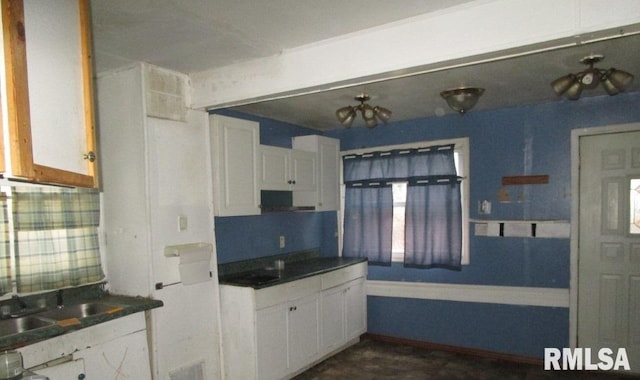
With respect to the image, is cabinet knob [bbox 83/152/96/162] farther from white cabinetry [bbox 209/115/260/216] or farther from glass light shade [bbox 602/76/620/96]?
glass light shade [bbox 602/76/620/96]

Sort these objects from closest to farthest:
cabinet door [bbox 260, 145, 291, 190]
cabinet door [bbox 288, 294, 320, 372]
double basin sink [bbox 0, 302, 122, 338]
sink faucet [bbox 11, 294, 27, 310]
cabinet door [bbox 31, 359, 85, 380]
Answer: cabinet door [bbox 31, 359, 85, 380] → double basin sink [bbox 0, 302, 122, 338] → sink faucet [bbox 11, 294, 27, 310] → cabinet door [bbox 288, 294, 320, 372] → cabinet door [bbox 260, 145, 291, 190]

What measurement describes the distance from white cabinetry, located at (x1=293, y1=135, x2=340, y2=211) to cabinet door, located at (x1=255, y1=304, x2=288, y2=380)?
4.39 feet

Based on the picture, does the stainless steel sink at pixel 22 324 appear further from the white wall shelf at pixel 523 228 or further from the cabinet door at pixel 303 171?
the white wall shelf at pixel 523 228

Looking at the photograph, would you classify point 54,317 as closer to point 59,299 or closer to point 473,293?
point 59,299

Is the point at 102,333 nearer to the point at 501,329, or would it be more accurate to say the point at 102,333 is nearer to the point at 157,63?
the point at 157,63

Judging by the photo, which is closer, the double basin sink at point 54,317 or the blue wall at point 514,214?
the double basin sink at point 54,317

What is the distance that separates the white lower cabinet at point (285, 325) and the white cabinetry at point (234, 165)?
0.68m

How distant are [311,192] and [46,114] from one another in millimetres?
3324

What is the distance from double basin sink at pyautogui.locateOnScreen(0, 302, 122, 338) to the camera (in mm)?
2281

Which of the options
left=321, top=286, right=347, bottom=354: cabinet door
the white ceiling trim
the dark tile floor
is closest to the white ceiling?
the white ceiling trim

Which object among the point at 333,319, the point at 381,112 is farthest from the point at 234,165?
the point at 333,319

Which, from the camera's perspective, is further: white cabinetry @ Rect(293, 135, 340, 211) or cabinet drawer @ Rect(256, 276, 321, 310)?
white cabinetry @ Rect(293, 135, 340, 211)

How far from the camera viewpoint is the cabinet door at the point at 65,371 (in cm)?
213

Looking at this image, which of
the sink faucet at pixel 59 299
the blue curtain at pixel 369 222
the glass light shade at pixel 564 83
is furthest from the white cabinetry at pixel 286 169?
the glass light shade at pixel 564 83
